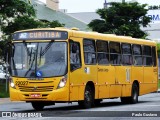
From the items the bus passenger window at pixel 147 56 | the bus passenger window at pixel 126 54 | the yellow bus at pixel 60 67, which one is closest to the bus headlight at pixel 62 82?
the yellow bus at pixel 60 67

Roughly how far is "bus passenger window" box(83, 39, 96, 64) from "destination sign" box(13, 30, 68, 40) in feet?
4.21

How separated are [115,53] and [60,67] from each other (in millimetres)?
4534

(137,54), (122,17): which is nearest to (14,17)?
(137,54)

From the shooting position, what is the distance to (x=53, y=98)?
63.9ft

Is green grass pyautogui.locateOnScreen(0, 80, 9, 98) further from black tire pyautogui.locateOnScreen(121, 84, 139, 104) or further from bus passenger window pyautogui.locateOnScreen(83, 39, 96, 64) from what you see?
bus passenger window pyautogui.locateOnScreen(83, 39, 96, 64)

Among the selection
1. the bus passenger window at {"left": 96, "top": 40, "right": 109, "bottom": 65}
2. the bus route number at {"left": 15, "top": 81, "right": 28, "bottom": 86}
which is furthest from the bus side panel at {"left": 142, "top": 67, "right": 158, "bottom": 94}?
the bus route number at {"left": 15, "top": 81, "right": 28, "bottom": 86}

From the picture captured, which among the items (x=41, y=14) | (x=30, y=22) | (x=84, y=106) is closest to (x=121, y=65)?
(x=84, y=106)

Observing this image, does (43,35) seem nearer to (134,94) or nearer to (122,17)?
(134,94)

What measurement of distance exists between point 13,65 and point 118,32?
37.6m

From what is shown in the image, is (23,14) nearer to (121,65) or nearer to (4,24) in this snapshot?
(4,24)

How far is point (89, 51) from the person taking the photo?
2144 cm

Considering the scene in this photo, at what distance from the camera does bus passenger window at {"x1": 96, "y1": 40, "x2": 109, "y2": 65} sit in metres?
22.2

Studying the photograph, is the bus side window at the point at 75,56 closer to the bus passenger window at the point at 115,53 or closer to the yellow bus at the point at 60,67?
the yellow bus at the point at 60,67

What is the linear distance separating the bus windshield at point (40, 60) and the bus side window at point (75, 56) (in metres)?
0.30
